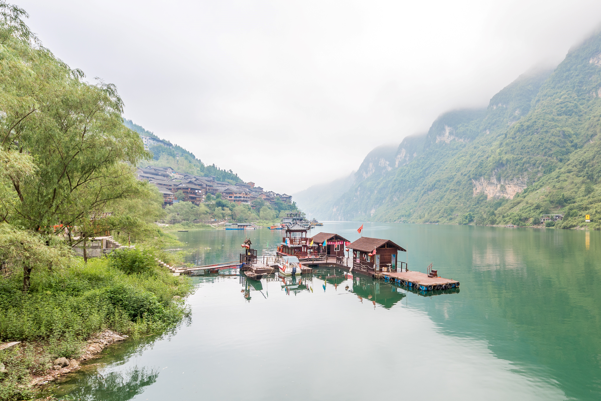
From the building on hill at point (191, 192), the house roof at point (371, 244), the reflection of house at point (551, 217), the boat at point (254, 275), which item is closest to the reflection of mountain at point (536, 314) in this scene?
the house roof at point (371, 244)

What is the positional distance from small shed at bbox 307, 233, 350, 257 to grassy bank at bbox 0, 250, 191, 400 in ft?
92.5

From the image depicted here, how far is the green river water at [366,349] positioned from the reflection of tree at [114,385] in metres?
0.04

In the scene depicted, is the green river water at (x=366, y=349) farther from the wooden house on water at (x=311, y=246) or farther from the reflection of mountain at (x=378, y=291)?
the wooden house on water at (x=311, y=246)

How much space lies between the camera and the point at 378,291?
1190 inches

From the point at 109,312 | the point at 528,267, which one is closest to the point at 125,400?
the point at 109,312

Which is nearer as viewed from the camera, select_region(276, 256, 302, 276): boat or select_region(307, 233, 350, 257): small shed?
select_region(276, 256, 302, 276): boat

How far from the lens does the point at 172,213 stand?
116 meters

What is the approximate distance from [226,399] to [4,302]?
10595mm

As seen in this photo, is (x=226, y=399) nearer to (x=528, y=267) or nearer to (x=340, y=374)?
(x=340, y=374)

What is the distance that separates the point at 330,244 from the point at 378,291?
18838 mm

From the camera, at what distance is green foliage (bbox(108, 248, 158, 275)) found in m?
23.1

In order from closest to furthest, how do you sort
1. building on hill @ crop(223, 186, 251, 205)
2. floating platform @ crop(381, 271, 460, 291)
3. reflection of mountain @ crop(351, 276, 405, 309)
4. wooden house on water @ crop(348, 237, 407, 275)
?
reflection of mountain @ crop(351, 276, 405, 309), floating platform @ crop(381, 271, 460, 291), wooden house on water @ crop(348, 237, 407, 275), building on hill @ crop(223, 186, 251, 205)

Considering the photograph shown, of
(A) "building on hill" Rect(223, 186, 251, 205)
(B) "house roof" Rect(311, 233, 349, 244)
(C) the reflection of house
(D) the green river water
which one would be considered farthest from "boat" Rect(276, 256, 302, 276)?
(C) the reflection of house

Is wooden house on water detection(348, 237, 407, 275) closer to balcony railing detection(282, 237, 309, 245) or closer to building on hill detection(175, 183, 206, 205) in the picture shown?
balcony railing detection(282, 237, 309, 245)
